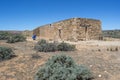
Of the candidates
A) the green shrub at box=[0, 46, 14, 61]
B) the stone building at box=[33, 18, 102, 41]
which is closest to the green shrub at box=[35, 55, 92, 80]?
the green shrub at box=[0, 46, 14, 61]

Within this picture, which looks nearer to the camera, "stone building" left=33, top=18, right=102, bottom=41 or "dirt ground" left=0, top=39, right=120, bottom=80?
"dirt ground" left=0, top=39, right=120, bottom=80

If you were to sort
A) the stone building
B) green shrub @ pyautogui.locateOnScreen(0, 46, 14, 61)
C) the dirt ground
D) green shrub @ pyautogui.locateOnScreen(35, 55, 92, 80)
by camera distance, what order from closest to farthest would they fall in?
green shrub @ pyautogui.locateOnScreen(35, 55, 92, 80), the dirt ground, green shrub @ pyautogui.locateOnScreen(0, 46, 14, 61), the stone building

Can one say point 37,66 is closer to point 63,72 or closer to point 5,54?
point 63,72

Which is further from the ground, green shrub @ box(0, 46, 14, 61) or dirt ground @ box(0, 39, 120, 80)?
green shrub @ box(0, 46, 14, 61)

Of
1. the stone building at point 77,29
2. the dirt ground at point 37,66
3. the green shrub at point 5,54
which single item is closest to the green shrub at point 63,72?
the dirt ground at point 37,66

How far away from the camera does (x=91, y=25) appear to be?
21469mm

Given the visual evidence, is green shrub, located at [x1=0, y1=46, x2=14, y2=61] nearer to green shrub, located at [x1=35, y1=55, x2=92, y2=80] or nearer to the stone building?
green shrub, located at [x1=35, y1=55, x2=92, y2=80]

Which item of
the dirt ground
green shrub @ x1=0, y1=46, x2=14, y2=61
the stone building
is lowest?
the dirt ground

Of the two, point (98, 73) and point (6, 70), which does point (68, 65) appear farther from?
point (6, 70)

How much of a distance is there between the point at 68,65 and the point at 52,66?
70 cm

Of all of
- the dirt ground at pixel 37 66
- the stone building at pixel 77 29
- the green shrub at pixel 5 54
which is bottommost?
the dirt ground at pixel 37 66

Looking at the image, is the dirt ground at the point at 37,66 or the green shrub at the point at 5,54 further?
the green shrub at the point at 5,54

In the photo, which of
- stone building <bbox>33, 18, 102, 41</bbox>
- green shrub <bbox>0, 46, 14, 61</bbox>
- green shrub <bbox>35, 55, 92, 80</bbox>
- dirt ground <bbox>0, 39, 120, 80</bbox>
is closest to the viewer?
green shrub <bbox>35, 55, 92, 80</bbox>

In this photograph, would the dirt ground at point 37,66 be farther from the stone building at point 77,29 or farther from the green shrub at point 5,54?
the stone building at point 77,29
